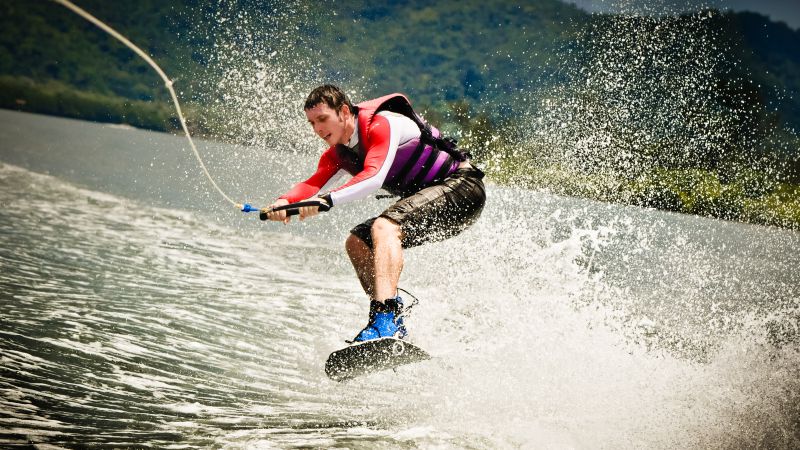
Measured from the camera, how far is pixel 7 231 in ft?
27.5

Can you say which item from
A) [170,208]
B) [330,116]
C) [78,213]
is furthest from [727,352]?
[170,208]

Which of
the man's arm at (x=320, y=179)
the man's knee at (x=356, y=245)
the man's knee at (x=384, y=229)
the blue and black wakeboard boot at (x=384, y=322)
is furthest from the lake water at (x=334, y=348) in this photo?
the man's arm at (x=320, y=179)

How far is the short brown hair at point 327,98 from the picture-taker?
489cm

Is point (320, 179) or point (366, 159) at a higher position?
point (320, 179)

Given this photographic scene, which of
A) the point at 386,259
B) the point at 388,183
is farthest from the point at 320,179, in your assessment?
the point at 386,259

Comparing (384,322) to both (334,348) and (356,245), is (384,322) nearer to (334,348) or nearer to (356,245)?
(356,245)

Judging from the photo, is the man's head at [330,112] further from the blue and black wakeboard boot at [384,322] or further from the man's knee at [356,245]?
the blue and black wakeboard boot at [384,322]

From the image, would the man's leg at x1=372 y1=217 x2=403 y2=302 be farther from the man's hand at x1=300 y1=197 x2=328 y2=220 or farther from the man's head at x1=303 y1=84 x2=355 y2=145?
the man's head at x1=303 y1=84 x2=355 y2=145

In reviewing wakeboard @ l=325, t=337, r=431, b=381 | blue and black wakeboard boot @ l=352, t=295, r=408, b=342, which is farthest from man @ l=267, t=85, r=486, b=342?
wakeboard @ l=325, t=337, r=431, b=381

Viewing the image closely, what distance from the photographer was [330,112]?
4.91 m

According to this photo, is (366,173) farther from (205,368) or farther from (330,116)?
(205,368)

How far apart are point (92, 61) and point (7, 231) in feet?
684

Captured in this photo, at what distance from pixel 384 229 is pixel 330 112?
3.41 ft

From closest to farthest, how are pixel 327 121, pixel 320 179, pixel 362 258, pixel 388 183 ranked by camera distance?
pixel 327 121
pixel 362 258
pixel 388 183
pixel 320 179
